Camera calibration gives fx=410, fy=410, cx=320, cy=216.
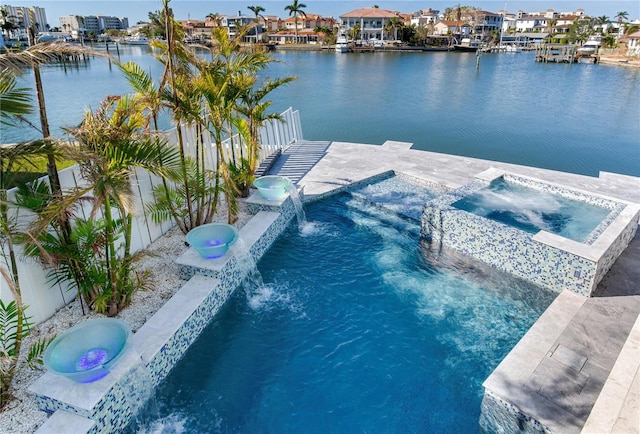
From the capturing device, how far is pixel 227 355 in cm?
497

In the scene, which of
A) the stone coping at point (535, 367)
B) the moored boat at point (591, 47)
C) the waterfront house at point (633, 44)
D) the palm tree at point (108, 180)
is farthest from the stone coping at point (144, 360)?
the moored boat at point (591, 47)

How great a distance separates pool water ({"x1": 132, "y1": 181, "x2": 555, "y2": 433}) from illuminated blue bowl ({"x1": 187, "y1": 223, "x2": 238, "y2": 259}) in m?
0.73

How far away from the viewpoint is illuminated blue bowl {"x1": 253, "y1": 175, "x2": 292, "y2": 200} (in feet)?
25.4

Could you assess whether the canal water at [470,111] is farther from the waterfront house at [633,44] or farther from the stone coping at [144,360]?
the waterfront house at [633,44]

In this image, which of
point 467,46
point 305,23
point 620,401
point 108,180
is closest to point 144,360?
point 108,180

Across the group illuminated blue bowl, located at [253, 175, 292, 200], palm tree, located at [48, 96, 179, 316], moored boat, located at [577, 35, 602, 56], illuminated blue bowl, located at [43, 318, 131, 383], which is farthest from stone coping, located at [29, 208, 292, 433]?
moored boat, located at [577, 35, 602, 56]

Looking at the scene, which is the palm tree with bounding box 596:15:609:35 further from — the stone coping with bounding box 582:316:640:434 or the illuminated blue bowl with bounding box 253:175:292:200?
the stone coping with bounding box 582:316:640:434

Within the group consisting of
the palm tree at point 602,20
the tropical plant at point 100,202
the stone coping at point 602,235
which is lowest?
the stone coping at point 602,235

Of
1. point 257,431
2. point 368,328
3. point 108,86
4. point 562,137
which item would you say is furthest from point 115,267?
point 108,86

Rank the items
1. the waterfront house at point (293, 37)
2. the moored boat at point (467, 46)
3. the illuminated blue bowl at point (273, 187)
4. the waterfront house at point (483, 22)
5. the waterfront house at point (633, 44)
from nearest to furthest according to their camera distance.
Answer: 1. the illuminated blue bowl at point (273, 187)
2. the waterfront house at point (633, 44)
3. the moored boat at point (467, 46)
4. the waterfront house at point (293, 37)
5. the waterfront house at point (483, 22)

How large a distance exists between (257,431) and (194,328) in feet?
5.45

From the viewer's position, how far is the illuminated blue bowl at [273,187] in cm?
774

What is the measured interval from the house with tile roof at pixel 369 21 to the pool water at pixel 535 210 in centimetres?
8309

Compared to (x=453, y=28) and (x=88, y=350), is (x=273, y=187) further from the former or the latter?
(x=453, y=28)
